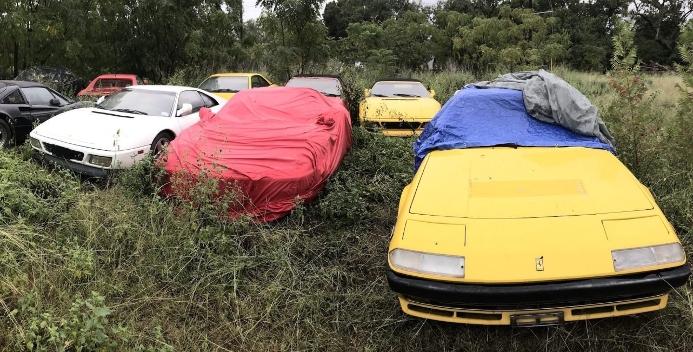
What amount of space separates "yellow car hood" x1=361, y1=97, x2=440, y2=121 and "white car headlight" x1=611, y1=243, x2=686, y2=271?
→ 5.59 meters

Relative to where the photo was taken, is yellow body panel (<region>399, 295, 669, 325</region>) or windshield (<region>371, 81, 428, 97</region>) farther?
windshield (<region>371, 81, 428, 97</region>)

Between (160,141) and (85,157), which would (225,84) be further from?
(85,157)

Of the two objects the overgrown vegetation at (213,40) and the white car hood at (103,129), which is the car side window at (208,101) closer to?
the white car hood at (103,129)

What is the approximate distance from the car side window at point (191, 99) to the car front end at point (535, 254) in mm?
5312

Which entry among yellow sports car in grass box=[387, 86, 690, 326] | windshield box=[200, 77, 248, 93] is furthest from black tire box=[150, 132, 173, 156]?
yellow sports car in grass box=[387, 86, 690, 326]

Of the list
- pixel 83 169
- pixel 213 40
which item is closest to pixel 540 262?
pixel 83 169

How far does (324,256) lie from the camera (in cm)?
426

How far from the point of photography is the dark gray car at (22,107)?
297 inches

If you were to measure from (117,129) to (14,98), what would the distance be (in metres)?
2.96

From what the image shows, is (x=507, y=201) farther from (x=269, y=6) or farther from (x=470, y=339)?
(x=269, y=6)

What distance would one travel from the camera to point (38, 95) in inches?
325

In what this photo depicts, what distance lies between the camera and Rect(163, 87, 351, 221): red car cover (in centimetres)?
468

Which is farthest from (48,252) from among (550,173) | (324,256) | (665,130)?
(665,130)

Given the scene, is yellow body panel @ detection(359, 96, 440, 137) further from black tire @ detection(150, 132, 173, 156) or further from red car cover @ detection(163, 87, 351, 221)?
black tire @ detection(150, 132, 173, 156)
